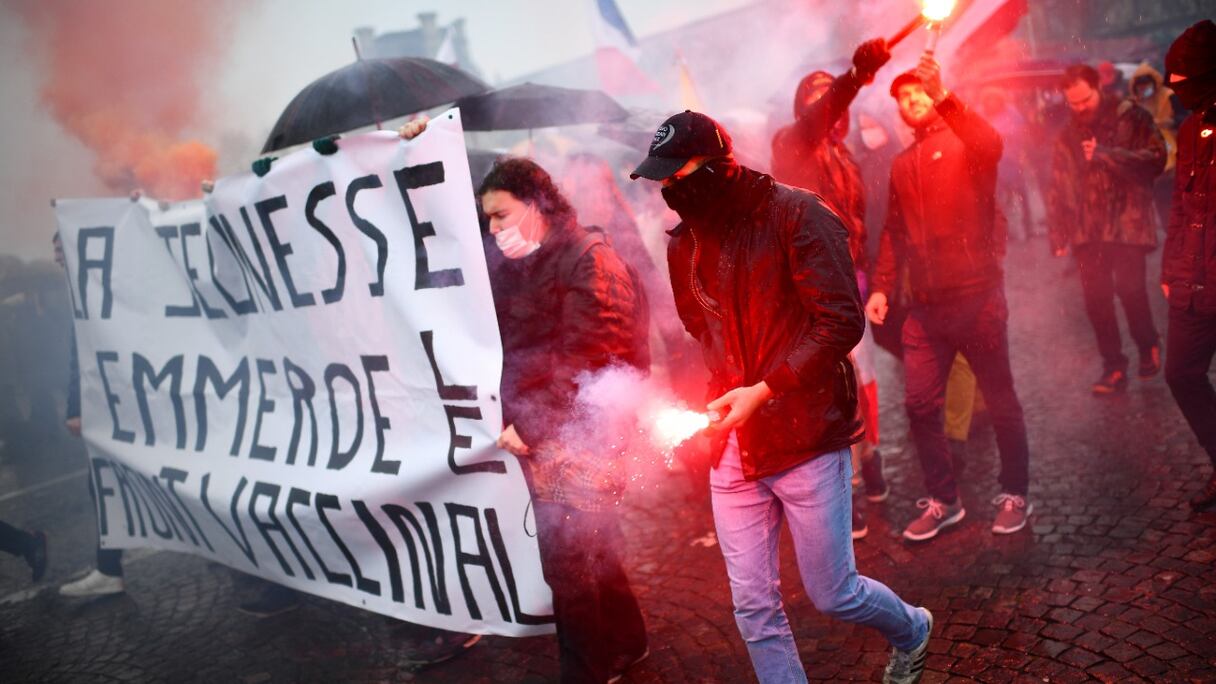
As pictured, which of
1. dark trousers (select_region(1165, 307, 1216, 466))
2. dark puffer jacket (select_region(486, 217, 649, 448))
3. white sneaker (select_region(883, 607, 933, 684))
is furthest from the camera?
dark trousers (select_region(1165, 307, 1216, 466))

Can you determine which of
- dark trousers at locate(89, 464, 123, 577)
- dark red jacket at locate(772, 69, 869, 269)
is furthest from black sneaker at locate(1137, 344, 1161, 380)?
dark trousers at locate(89, 464, 123, 577)

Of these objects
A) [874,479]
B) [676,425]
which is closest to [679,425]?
[676,425]

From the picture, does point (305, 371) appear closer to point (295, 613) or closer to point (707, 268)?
point (295, 613)

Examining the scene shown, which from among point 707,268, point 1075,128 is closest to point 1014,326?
point 1075,128

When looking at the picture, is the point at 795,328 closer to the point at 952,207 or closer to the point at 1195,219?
the point at 952,207

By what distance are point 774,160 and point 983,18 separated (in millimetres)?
3227

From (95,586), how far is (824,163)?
16.9ft

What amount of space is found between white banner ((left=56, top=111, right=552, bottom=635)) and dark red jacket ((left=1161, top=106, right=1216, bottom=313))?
3.03 m

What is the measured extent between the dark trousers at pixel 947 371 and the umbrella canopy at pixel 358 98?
125 inches

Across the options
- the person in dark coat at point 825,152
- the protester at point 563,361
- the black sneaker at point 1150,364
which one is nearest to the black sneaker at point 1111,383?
the black sneaker at point 1150,364

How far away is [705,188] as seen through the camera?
2510 millimetres

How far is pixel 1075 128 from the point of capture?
602cm

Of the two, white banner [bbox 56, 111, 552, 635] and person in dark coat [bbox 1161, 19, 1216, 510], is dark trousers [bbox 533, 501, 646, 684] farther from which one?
person in dark coat [bbox 1161, 19, 1216, 510]

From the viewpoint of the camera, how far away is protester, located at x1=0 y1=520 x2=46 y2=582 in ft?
19.1
